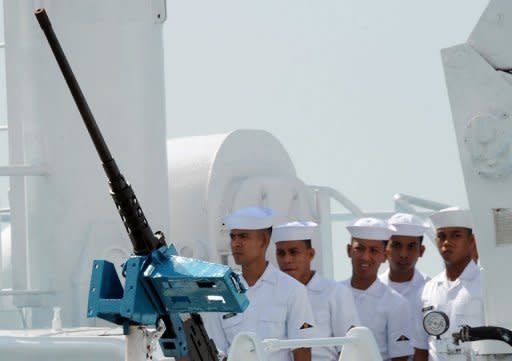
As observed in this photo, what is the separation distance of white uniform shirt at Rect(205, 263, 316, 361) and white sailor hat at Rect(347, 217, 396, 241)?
916 millimetres

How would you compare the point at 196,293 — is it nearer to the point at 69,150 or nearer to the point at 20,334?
the point at 20,334

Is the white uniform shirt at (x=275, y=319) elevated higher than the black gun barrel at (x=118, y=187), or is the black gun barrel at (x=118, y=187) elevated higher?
the black gun barrel at (x=118, y=187)

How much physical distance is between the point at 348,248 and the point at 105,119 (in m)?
1.76

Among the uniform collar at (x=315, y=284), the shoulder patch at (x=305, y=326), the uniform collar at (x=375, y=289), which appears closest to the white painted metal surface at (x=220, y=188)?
the uniform collar at (x=315, y=284)

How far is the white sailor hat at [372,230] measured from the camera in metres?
8.73

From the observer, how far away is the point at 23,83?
838 cm

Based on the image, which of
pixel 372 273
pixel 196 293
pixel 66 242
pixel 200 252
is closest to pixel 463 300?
pixel 372 273

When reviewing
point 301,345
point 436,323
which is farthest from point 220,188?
point 301,345

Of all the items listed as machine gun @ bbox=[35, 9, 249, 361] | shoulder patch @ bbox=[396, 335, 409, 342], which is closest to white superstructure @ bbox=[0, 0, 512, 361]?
shoulder patch @ bbox=[396, 335, 409, 342]

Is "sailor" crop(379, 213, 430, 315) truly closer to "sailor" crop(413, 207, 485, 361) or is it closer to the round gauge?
"sailor" crop(413, 207, 485, 361)

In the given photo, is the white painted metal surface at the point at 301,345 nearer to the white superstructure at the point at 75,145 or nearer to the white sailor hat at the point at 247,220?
the white sailor hat at the point at 247,220

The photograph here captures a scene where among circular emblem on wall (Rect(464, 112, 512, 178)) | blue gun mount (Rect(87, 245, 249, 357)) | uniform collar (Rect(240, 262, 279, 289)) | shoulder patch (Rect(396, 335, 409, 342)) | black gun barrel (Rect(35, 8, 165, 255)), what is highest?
circular emblem on wall (Rect(464, 112, 512, 178))

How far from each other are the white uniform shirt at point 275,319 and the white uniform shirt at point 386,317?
74 centimetres

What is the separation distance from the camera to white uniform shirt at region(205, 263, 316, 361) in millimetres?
7887
